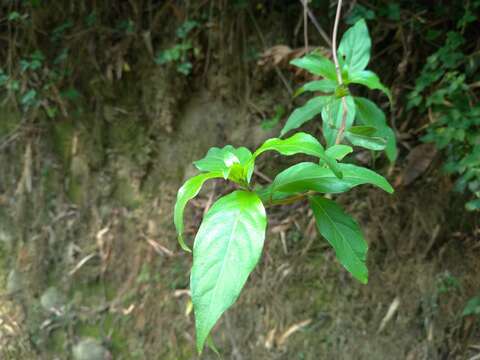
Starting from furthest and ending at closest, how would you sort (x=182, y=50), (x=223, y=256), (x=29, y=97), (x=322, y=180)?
(x=29, y=97)
(x=182, y=50)
(x=322, y=180)
(x=223, y=256)

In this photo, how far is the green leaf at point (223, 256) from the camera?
1.65 ft

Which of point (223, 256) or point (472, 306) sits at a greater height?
point (223, 256)

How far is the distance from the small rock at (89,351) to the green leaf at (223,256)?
1652 millimetres

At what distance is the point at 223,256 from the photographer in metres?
0.54

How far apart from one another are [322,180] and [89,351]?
1.76 m

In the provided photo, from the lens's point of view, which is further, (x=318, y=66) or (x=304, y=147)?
(x=318, y=66)

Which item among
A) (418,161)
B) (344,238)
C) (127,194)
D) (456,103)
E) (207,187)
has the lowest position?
(127,194)

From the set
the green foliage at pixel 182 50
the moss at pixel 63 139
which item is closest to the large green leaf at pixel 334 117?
the green foliage at pixel 182 50

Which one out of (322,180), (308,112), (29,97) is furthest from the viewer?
(29,97)

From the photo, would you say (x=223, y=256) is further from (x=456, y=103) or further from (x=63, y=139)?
→ (x=63, y=139)

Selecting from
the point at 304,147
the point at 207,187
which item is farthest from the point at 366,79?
the point at 207,187

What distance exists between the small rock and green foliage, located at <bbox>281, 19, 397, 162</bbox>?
4.96ft

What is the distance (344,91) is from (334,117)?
0.19 feet

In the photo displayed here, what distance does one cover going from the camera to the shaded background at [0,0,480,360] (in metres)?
1.49
